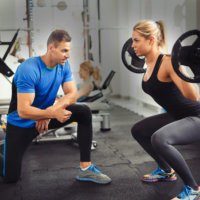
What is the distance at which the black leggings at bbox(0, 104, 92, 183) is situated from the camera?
7.48 ft

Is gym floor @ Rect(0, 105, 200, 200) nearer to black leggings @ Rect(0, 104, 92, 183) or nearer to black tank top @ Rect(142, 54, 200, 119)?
black leggings @ Rect(0, 104, 92, 183)

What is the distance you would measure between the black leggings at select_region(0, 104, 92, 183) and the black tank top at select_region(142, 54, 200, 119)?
23.1 inches

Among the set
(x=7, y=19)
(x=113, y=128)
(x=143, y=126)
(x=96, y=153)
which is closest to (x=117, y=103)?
(x=113, y=128)

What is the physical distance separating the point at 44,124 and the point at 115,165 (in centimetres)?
76

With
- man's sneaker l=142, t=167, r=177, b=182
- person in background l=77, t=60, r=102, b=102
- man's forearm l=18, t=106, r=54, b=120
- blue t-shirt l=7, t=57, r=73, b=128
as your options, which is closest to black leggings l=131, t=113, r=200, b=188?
man's sneaker l=142, t=167, r=177, b=182

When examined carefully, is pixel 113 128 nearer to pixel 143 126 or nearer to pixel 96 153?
pixel 96 153

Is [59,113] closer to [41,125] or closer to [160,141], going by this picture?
[41,125]

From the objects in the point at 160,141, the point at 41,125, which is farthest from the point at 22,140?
the point at 160,141

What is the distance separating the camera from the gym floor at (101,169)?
212 centimetres

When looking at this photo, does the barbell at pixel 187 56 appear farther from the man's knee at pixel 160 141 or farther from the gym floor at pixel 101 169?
the gym floor at pixel 101 169

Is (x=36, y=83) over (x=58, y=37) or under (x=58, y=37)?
under

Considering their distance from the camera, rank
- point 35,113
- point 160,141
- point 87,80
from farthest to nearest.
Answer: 1. point 87,80
2. point 35,113
3. point 160,141

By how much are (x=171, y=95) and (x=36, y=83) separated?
881 mm

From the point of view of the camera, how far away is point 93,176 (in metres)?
2.34
